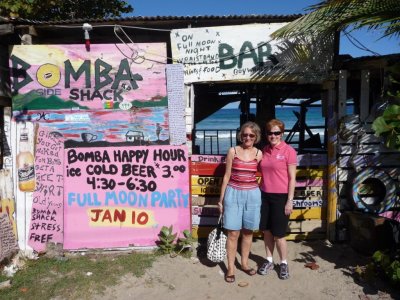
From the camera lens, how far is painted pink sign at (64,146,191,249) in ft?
17.7

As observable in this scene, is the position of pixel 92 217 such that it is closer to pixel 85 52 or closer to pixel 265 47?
pixel 85 52

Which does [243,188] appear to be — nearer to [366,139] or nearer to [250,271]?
[250,271]

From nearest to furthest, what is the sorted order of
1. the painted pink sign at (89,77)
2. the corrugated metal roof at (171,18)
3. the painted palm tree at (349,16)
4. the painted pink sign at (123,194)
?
1. the painted palm tree at (349,16)
2. the corrugated metal roof at (171,18)
3. the painted pink sign at (89,77)
4. the painted pink sign at (123,194)

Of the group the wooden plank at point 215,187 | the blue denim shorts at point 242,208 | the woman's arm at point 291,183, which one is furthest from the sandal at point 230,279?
the wooden plank at point 215,187

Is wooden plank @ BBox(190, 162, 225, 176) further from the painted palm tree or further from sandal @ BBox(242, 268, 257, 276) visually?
the painted palm tree

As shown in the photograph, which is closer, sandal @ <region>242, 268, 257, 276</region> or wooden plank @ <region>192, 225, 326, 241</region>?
sandal @ <region>242, 268, 257, 276</region>

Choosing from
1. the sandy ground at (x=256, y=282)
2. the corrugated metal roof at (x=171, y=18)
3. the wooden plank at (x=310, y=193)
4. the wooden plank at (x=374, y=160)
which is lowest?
the sandy ground at (x=256, y=282)

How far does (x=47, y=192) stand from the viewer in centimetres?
536

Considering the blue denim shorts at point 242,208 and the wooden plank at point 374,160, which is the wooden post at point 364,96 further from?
the blue denim shorts at point 242,208

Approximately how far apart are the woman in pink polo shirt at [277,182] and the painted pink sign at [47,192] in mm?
3079

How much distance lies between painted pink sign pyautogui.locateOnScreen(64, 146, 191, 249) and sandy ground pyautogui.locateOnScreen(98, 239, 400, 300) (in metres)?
0.67

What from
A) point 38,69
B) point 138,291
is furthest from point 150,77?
point 138,291

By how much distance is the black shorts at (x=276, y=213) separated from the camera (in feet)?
14.6

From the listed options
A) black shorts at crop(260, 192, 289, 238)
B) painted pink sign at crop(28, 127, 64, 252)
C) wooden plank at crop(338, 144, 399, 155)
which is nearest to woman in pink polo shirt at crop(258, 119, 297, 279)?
black shorts at crop(260, 192, 289, 238)
